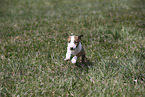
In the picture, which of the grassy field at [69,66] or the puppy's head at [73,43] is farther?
the puppy's head at [73,43]

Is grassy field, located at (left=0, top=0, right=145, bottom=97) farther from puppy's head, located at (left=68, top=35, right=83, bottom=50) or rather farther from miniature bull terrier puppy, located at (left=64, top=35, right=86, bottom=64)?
puppy's head, located at (left=68, top=35, right=83, bottom=50)

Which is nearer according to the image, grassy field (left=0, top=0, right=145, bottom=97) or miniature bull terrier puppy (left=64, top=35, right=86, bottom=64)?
grassy field (left=0, top=0, right=145, bottom=97)

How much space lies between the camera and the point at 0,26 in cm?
675

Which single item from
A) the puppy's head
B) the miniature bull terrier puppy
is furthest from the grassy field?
the puppy's head

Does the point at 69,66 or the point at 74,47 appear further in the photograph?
the point at 69,66

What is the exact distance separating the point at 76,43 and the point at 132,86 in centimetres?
138

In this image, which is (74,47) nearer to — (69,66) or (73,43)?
(73,43)

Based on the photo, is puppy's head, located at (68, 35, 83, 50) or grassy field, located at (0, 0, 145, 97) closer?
grassy field, located at (0, 0, 145, 97)

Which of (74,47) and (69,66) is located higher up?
(74,47)

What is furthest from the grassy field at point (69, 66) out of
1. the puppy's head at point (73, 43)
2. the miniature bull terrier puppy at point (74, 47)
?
the puppy's head at point (73, 43)

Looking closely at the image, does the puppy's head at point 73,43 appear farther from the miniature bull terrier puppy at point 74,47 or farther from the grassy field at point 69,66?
the grassy field at point 69,66

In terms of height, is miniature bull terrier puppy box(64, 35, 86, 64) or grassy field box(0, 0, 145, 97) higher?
miniature bull terrier puppy box(64, 35, 86, 64)

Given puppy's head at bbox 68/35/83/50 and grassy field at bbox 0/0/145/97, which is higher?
puppy's head at bbox 68/35/83/50

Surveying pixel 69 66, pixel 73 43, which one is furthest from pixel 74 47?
pixel 69 66
